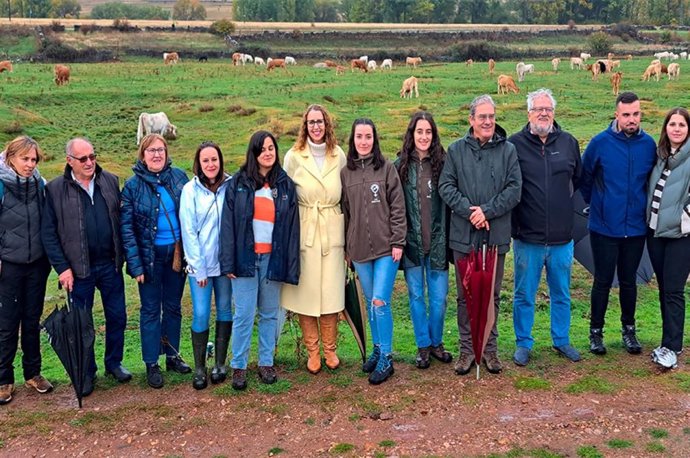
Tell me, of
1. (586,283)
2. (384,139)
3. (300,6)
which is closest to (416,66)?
(384,139)

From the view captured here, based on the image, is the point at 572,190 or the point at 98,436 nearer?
the point at 98,436

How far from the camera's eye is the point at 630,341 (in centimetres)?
638

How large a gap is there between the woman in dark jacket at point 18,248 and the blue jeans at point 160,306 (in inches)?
34.2

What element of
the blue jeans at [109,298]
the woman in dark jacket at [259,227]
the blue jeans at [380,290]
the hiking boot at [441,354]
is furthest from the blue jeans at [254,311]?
the hiking boot at [441,354]

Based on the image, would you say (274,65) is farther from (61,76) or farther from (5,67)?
(61,76)

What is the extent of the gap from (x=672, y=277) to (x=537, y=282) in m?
1.11

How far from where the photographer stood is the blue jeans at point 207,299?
231 inches

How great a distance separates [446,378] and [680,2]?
4021 inches

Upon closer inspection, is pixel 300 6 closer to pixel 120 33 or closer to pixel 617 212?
pixel 120 33

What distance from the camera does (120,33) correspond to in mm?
58938

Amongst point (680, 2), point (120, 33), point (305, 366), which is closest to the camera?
point (305, 366)

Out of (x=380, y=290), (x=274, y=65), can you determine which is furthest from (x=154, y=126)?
(x=274, y=65)

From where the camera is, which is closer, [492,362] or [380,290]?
[380,290]

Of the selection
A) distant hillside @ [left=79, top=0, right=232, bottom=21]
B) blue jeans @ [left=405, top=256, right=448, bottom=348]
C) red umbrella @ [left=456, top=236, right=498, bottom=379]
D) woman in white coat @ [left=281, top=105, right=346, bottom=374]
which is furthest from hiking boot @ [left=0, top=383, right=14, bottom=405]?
distant hillside @ [left=79, top=0, right=232, bottom=21]
